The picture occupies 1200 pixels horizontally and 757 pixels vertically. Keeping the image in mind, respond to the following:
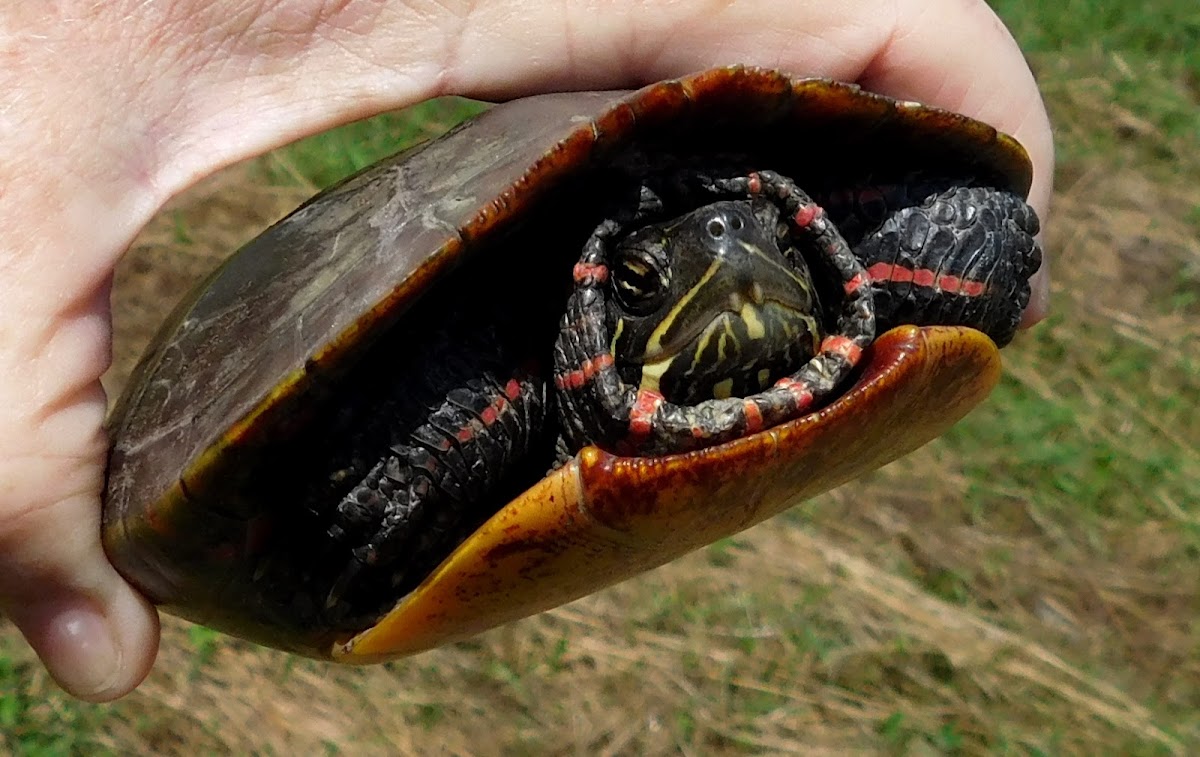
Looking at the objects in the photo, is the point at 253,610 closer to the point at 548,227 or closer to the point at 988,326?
the point at 548,227

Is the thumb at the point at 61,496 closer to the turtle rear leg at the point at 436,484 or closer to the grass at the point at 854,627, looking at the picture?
the turtle rear leg at the point at 436,484

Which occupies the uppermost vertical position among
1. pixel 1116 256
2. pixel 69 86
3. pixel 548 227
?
pixel 69 86

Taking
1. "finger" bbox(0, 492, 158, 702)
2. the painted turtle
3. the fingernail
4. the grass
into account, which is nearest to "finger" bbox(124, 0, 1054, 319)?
the painted turtle

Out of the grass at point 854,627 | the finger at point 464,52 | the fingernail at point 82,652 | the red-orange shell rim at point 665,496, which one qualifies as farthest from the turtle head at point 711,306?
the grass at point 854,627

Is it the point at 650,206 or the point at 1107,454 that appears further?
the point at 1107,454

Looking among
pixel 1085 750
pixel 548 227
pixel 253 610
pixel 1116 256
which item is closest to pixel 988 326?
pixel 548 227

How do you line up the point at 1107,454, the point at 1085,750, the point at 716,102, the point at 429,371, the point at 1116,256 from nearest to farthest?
the point at 716,102, the point at 429,371, the point at 1085,750, the point at 1107,454, the point at 1116,256

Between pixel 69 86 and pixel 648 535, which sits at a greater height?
pixel 69 86

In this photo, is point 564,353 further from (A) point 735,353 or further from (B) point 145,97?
(B) point 145,97

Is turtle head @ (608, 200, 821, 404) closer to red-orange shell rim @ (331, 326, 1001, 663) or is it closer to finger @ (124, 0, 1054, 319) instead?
red-orange shell rim @ (331, 326, 1001, 663)
